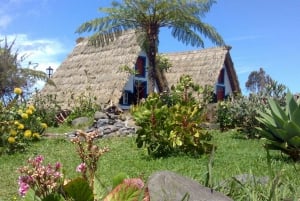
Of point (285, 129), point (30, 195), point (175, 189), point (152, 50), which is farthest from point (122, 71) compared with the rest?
point (30, 195)

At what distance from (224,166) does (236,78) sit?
23.9m

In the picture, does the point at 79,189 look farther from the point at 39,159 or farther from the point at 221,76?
the point at 221,76

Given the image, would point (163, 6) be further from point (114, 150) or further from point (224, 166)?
point (224, 166)

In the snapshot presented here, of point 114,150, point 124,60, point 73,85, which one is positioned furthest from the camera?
point 73,85

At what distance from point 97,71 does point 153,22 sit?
6158 millimetres

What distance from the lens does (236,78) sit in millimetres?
29859

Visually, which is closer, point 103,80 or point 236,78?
point 103,80

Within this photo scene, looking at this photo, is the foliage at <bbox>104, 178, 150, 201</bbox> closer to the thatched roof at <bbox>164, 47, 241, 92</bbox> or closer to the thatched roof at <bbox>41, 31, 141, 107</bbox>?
the thatched roof at <bbox>41, 31, 141, 107</bbox>

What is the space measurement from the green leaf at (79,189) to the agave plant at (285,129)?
5.79m

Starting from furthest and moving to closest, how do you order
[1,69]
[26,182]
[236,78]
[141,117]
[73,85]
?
[236,78] < [73,85] < [1,69] < [141,117] < [26,182]

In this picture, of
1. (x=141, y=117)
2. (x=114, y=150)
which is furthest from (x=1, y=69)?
(x=141, y=117)

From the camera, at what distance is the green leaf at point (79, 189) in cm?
167

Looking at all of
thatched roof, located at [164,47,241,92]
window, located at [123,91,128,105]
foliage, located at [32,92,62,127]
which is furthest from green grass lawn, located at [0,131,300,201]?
thatched roof, located at [164,47,241,92]

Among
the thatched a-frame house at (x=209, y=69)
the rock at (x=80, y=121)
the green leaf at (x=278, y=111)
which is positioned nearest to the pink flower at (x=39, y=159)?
the green leaf at (x=278, y=111)
